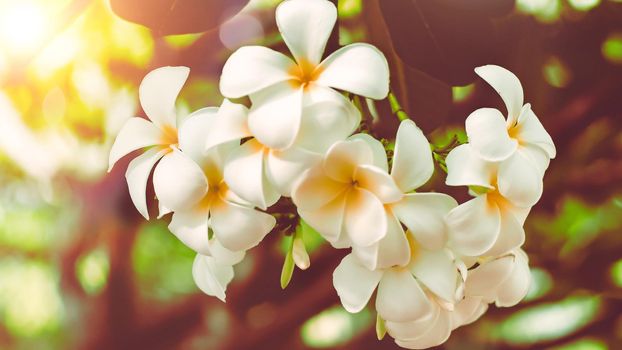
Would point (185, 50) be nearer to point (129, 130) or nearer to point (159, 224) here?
point (159, 224)

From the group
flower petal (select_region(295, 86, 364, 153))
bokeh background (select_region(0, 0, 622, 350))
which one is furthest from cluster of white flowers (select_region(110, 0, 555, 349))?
bokeh background (select_region(0, 0, 622, 350))

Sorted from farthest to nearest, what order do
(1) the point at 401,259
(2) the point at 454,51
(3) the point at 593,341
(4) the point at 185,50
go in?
1. (3) the point at 593,341
2. (4) the point at 185,50
3. (2) the point at 454,51
4. (1) the point at 401,259

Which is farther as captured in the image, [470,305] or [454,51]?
[454,51]

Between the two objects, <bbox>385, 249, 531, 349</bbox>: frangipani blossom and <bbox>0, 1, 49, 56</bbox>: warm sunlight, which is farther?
<bbox>0, 1, 49, 56</bbox>: warm sunlight

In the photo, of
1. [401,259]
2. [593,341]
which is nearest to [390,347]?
[593,341]

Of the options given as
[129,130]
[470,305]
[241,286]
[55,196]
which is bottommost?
[241,286]

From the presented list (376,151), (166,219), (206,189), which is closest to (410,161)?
(376,151)

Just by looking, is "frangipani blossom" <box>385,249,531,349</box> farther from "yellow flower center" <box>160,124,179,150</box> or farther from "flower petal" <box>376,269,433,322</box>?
"yellow flower center" <box>160,124,179,150</box>
